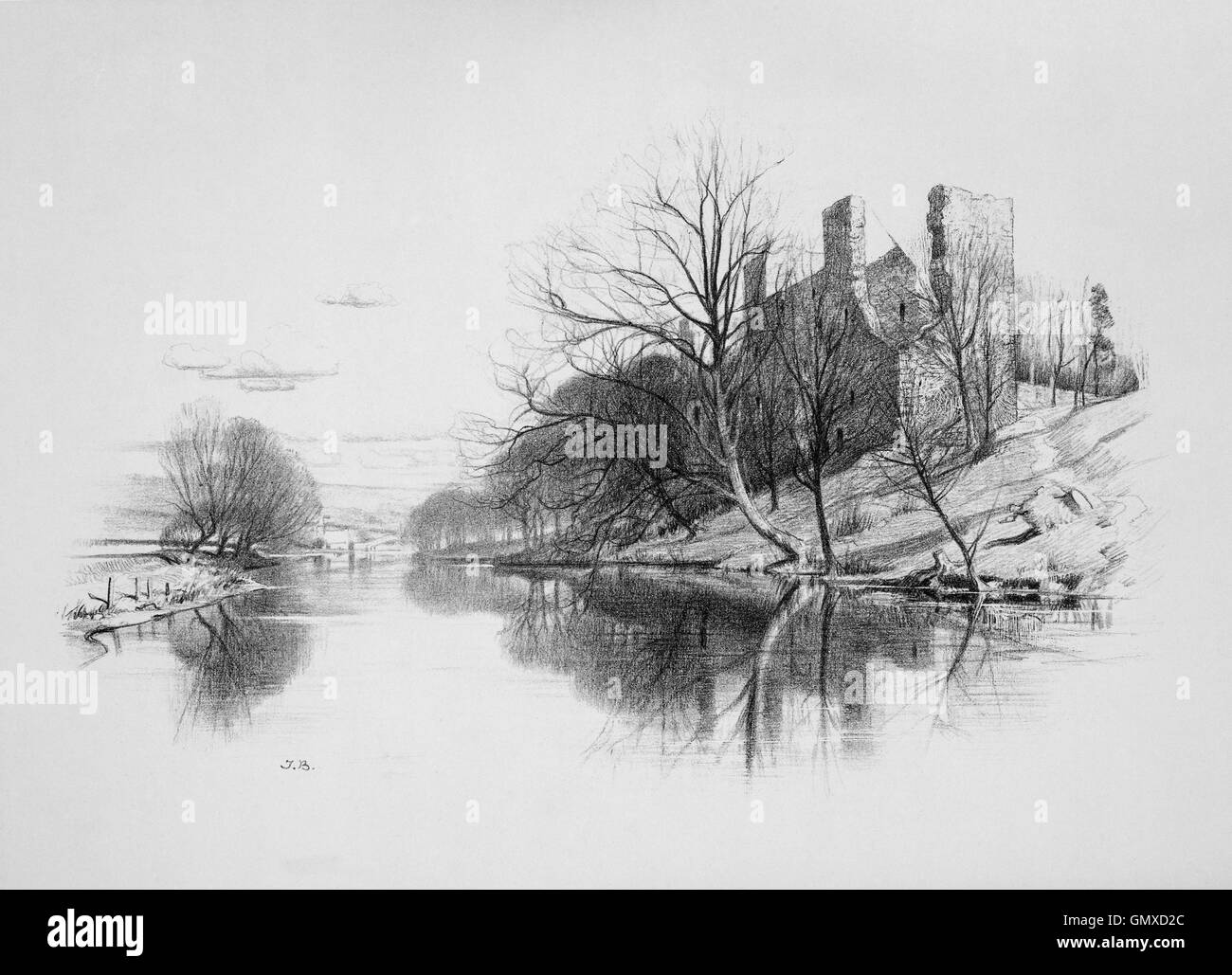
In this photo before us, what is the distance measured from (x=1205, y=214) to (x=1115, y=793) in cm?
276

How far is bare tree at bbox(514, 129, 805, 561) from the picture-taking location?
4512mm

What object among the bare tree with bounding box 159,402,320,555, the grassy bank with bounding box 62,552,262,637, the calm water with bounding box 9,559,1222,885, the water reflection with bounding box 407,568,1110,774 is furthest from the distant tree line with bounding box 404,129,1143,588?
the grassy bank with bounding box 62,552,262,637

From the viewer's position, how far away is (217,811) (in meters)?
4.38

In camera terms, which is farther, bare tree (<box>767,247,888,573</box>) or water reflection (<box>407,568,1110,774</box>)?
bare tree (<box>767,247,888,573</box>)

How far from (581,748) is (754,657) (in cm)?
89

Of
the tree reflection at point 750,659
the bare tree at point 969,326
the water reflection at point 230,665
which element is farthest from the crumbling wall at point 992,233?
the water reflection at point 230,665

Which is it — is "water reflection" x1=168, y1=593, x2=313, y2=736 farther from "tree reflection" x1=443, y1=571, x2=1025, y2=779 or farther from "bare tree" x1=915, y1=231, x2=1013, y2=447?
"bare tree" x1=915, y1=231, x2=1013, y2=447

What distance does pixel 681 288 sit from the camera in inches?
180

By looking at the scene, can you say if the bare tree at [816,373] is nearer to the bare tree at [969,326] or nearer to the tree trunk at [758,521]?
the tree trunk at [758,521]

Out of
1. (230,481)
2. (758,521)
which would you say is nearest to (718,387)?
(758,521)

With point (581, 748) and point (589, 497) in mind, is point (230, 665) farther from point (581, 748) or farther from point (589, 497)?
point (589, 497)

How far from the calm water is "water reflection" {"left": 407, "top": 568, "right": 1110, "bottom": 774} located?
0.01m
